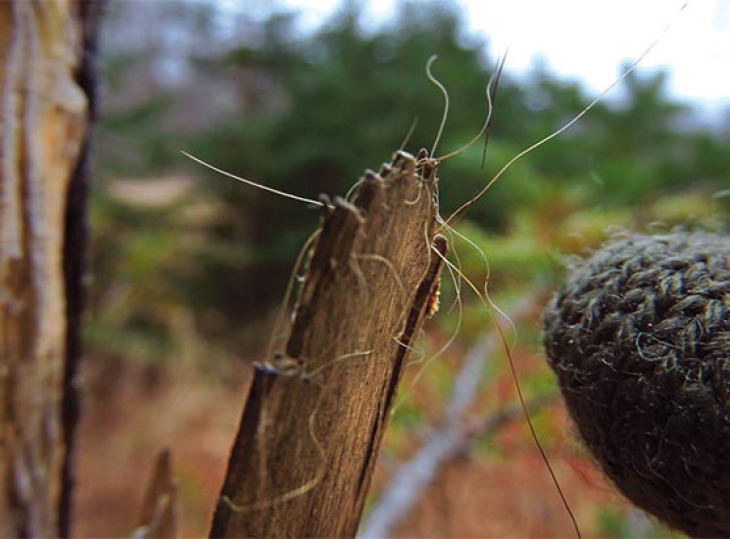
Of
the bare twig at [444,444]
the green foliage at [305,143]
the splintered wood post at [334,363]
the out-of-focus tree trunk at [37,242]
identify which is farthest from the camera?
the green foliage at [305,143]

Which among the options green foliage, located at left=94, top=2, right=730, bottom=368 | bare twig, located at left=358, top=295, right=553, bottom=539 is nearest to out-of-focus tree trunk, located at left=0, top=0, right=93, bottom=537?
bare twig, located at left=358, top=295, right=553, bottom=539

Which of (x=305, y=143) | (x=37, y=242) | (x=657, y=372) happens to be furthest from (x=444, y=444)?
(x=305, y=143)

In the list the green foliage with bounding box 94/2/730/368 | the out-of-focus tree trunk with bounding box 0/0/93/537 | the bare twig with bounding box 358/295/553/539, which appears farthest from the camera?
Result: the green foliage with bounding box 94/2/730/368

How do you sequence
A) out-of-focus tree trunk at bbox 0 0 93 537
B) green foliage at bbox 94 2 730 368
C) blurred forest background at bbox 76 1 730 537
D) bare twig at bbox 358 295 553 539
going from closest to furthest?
out-of-focus tree trunk at bbox 0 0 93 537 → bare twig at bbox 358 295 553 539 → blurred forest background at bbox 76 1 730 537 → green foliage at bbox 94 2 730 368

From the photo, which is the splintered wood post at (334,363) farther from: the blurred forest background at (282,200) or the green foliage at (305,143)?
the green foliage at (305,143)

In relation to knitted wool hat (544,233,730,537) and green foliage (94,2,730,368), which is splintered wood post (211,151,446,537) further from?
green foliage (94,2,730,368)

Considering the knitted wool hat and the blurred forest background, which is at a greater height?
the blurred forest background

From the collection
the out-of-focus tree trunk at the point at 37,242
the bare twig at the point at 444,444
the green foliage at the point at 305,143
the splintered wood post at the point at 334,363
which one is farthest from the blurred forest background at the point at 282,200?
the splintered wood post at the point at 334,363
